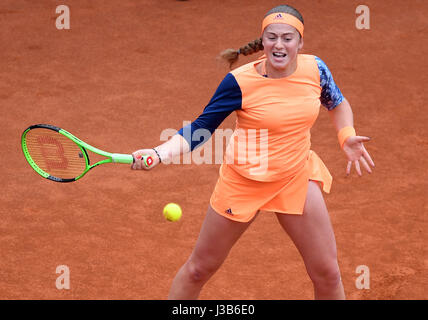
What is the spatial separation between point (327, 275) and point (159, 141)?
335 cm

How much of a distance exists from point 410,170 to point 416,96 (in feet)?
5.46

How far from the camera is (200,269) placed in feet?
13.1

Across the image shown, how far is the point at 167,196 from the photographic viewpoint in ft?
19.8

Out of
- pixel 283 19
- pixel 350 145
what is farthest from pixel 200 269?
pixel 283 19

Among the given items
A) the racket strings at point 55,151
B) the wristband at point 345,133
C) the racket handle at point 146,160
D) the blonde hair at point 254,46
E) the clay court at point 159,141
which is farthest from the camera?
the clay court at point 159,141

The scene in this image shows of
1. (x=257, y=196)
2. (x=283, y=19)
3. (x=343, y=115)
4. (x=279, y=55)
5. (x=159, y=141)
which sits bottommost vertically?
(x=257, y=196)

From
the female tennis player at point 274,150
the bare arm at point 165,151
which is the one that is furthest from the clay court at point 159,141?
the bare arm at point 165,151

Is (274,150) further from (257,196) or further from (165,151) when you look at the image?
(165,151)

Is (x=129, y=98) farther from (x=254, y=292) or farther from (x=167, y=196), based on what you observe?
(x=254, y=292)

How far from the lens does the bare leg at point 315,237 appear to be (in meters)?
3.83

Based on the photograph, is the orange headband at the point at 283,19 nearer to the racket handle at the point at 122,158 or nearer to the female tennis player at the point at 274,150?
the female tennis player at the point at 274,150

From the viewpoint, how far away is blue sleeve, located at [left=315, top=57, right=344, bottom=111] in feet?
12.8

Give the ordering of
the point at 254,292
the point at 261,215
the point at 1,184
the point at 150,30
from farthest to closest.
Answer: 1. the point at 150,30
2. the point at 1,184
3. the point at 261,215
4. the point at 254,292

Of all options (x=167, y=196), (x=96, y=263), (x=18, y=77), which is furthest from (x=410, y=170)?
(x=18, y=77)
